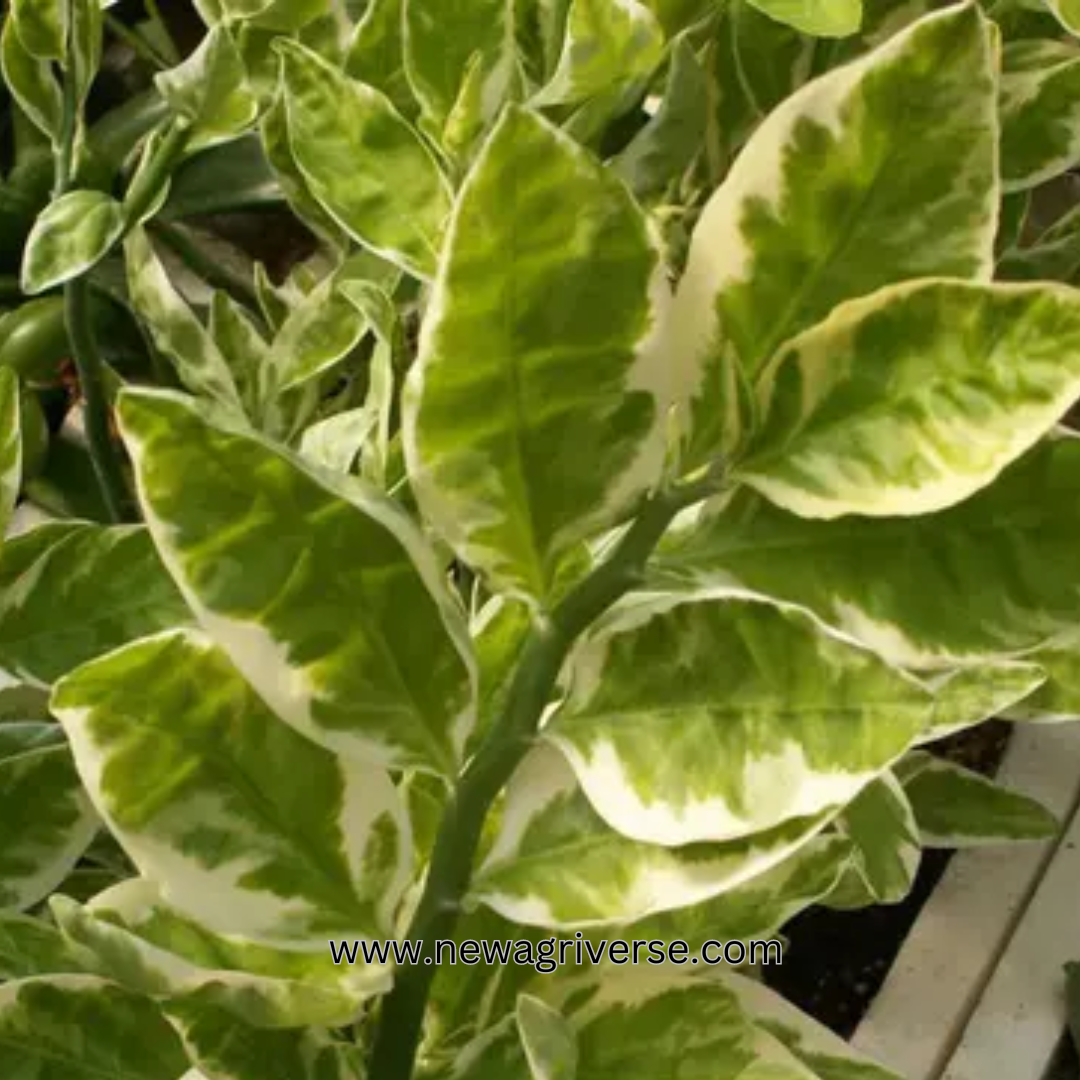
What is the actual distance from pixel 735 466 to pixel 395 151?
18 cm

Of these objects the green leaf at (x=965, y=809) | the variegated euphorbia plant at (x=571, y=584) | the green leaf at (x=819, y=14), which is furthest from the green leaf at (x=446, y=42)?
the green leaf at (x=965, y=809)

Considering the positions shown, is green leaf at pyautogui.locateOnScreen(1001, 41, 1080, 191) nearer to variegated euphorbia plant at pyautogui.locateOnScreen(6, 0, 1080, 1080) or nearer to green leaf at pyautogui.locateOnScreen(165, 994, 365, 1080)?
variegated euphorbia plant at pyautogui.locateOnScreen(6, 0, 1080, 1080)

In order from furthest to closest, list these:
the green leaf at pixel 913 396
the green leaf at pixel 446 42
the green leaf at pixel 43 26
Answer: the green leaf at pixel 43 26 < the green leaf at pixel 446 42 < the green leaf at pixel 913 396

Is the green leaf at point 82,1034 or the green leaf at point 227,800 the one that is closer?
the green leaf at point 227,800

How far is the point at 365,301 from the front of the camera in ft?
1.64

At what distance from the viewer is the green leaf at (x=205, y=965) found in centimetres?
37

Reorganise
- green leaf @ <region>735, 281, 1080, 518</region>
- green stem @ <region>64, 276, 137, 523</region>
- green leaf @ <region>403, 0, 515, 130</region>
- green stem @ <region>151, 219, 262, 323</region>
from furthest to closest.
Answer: green stem @ <region>151, 219, 262, 323</region> < green stem @ <region>64, 276, 137, 523</region> < green leaf @ <region>403, 0, 515, 130</region> < green leaf @ <region>735, 281, 1080, 518</region>

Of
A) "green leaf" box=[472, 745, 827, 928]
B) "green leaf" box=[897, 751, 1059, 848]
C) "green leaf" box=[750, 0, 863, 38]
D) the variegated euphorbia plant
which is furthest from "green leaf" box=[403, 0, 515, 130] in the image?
"green leaf" box=[897, 751, 1059, 848]

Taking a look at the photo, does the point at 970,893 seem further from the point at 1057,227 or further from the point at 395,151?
the point at 395,151

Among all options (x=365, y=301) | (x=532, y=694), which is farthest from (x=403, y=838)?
(x=365, y=301)

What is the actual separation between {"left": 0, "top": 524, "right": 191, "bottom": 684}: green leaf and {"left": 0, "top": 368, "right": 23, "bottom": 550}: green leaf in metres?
0.08

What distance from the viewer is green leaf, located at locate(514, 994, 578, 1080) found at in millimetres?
384

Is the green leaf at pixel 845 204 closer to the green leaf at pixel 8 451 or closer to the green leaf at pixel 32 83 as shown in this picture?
the green leaf at pixel 8 451

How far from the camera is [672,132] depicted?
0.59 metres
